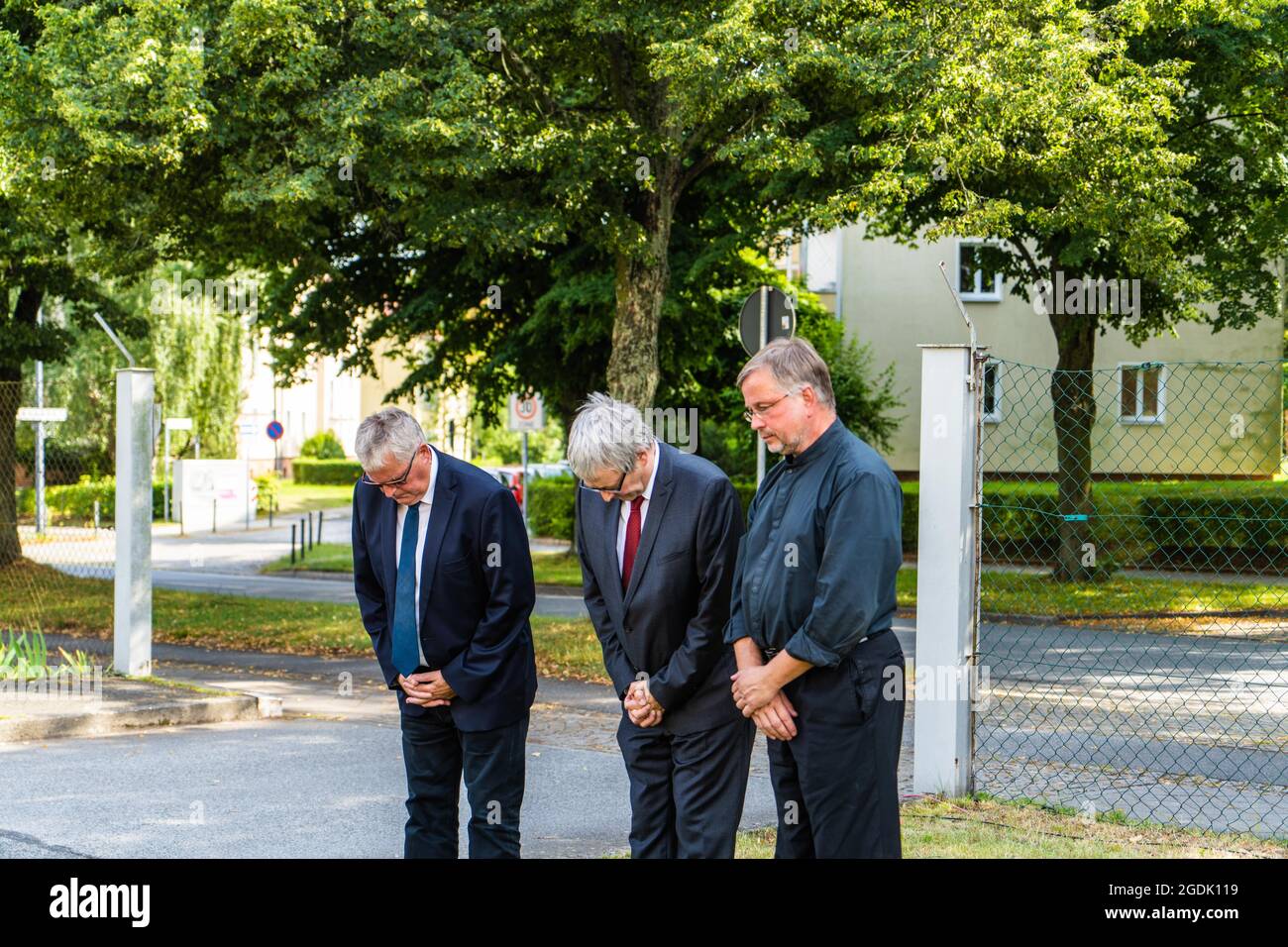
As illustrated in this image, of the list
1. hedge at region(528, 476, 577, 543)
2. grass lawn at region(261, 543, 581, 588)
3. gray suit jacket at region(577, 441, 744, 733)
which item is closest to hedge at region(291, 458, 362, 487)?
hedge at region(528, 476, 577, 543)

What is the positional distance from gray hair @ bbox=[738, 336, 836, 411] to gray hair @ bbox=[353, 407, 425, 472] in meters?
1.26

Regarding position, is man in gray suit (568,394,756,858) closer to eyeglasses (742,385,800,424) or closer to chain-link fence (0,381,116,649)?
eyeglasses (742,385,800,424)

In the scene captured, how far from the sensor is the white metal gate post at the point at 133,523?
10.8 m

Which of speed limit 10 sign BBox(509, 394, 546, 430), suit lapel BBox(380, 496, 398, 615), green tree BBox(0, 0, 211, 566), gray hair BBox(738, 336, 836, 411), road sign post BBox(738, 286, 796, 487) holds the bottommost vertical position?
suit lapel BBox(380, 496, 398, 615)

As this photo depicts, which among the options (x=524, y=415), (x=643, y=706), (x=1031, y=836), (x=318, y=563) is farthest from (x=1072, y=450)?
(x=643, y=706)

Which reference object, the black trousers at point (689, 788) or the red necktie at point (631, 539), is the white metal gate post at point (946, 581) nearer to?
the black trousers at point (689, 788)

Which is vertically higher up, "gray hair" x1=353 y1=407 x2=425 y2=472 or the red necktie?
"gray hair" x1=353 y1=407 x2=425 y2=472

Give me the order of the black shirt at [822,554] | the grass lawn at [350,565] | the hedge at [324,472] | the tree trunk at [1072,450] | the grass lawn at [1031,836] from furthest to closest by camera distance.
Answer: the hedge at [324,472], the grass lawn at [350,565], the tree trunk at [1072,450], the grass lawn at [1031,836], the black shirt at [822,554]

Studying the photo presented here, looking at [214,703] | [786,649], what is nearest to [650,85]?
[214,703]

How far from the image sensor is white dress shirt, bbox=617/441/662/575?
4.49 meters

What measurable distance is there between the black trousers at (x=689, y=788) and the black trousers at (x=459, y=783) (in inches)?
20.4

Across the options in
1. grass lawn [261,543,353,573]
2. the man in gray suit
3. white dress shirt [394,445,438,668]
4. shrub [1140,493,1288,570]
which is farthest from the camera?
grass lawn [261,543,353,573]

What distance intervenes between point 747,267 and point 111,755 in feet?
44.0

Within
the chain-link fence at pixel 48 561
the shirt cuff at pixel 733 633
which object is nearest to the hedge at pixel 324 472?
the chain-link fence at pixel 48 561
